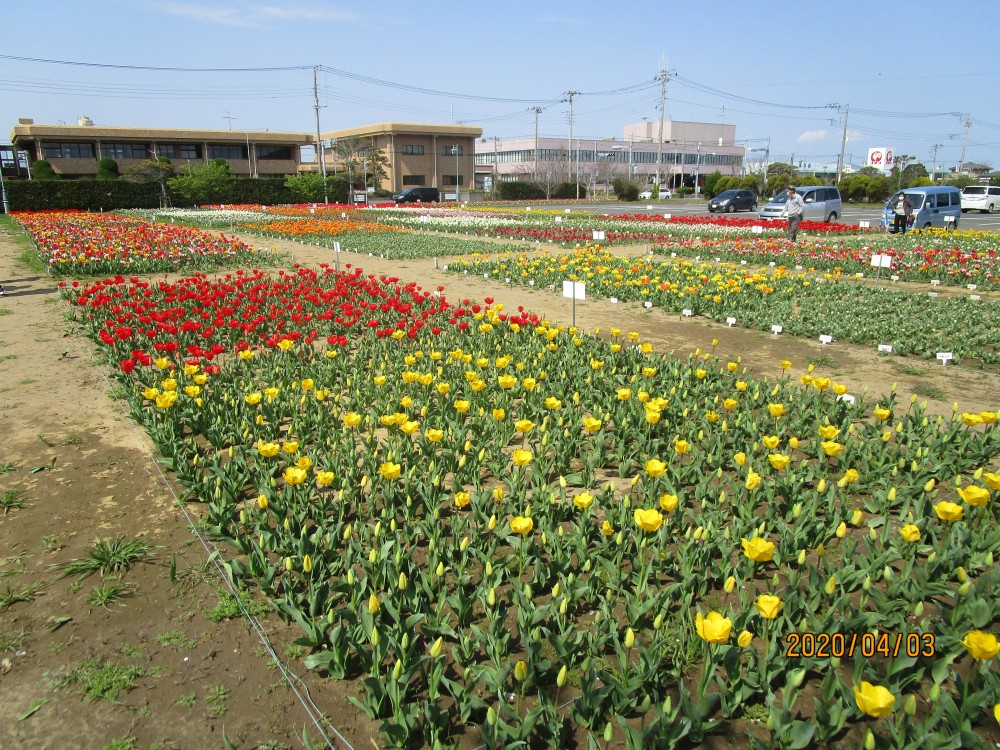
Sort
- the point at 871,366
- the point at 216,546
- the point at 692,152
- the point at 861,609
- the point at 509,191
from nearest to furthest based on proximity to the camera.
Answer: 1. the point at 861,609
2. the point at 216,546
3. the point at 871,366
4. the point at 509,191
5. the point at 692,152

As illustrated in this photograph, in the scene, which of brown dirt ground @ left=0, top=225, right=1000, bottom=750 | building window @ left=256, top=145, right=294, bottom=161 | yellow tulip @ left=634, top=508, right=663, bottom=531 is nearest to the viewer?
brown dirt ground @ left=0, top=225, right=1000, bottom=750

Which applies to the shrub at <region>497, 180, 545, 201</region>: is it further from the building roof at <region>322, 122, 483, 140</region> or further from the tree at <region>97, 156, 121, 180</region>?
the tree at <region>97, 156, 121, 180</region>

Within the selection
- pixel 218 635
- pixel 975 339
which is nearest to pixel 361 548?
pixel 218 635

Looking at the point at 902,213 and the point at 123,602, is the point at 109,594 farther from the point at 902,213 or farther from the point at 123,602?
the point at 902,213

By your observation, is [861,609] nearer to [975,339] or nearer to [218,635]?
[218,635]

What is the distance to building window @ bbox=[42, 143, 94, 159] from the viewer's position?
197ft

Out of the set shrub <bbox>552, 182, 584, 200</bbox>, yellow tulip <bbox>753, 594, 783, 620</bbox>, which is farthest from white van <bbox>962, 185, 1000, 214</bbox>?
yellow tulip <bbox>753, 594, 783, 620</bbox>

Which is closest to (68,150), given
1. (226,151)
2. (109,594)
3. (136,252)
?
(226,151)

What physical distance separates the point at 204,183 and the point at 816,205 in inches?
1535

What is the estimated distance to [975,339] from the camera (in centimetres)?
813

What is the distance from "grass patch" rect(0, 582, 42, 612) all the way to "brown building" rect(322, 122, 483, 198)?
7148 centimetres

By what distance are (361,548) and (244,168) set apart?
7502 centimetres

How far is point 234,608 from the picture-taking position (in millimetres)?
3242

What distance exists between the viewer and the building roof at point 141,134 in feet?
193
